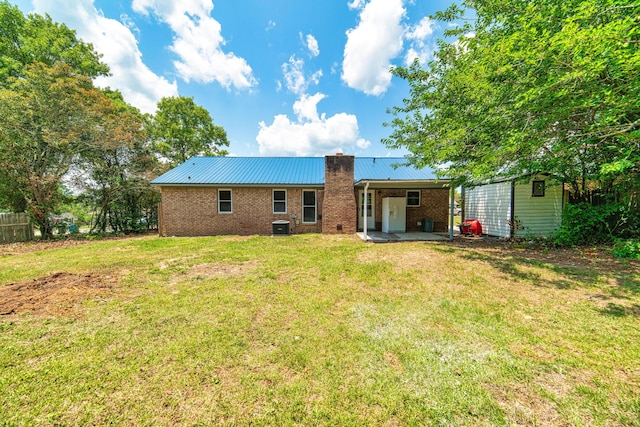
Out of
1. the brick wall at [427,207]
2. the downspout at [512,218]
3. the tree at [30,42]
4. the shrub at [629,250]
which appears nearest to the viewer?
the shrub at [629,250]

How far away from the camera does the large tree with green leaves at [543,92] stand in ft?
14.1

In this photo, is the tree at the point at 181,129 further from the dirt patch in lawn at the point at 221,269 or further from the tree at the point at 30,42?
the dirt patch in lawn at the point at 221,269

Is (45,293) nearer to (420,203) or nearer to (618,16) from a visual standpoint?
(618,16)

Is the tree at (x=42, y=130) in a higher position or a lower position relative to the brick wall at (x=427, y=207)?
higher

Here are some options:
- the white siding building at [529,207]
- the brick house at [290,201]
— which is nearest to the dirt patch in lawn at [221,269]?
the brick house at [290,201]

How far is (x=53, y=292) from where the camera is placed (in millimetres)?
4336

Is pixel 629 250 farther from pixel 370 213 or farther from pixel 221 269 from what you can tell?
pixel 221 269

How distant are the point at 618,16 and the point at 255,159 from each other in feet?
47.4

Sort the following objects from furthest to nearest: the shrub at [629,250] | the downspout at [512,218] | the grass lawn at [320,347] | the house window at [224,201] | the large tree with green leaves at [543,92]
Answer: the house window at [224,201] < the downspout at [512,218] < the shrub at [629,250] < the large tree with green leaves at [543,92] < the grass lawn at [320,347]

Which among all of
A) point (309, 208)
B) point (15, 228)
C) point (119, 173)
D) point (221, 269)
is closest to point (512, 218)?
point (309, 208)

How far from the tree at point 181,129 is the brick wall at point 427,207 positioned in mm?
20659

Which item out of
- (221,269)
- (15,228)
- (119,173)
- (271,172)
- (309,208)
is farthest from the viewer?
(119,173)

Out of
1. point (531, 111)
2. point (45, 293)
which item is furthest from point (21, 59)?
point (531, 111)

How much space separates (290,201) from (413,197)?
6.84 m
